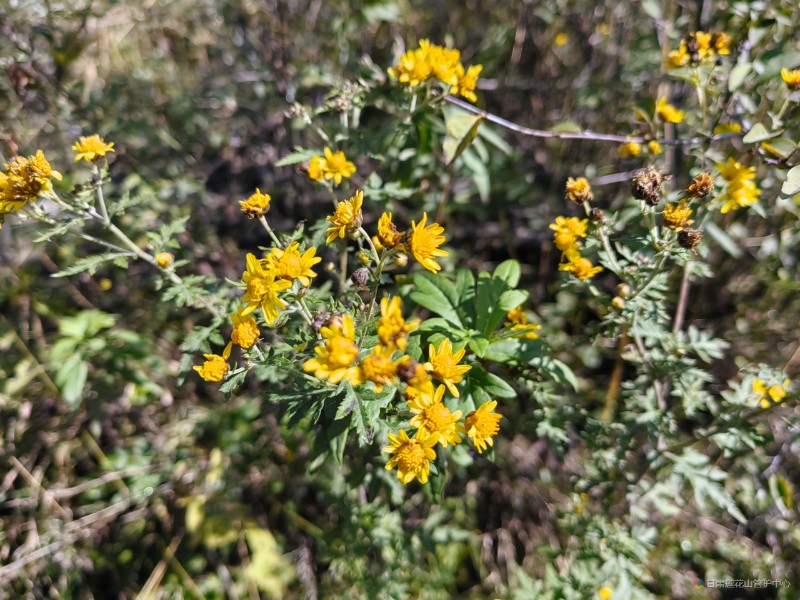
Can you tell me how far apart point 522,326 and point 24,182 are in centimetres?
188

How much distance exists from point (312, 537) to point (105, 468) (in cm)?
133

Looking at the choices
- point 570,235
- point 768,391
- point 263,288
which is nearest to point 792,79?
point 570,235

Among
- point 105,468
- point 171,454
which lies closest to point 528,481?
point 171,454

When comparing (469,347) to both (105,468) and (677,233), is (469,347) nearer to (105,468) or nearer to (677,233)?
(677,233)

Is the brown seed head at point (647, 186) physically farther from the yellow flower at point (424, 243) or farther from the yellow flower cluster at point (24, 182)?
the yellow flower cluster at point (24, 182)

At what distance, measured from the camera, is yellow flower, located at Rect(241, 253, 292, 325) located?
5.03 ft

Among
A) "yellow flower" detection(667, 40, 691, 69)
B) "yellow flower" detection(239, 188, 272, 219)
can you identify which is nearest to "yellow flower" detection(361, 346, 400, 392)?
"yellow flower" detection(239, 188, 272, 219)

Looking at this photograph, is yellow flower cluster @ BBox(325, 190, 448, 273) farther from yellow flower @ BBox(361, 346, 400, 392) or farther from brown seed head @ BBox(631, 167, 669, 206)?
brown seed head @ BBox(631, 167, 669, 206)

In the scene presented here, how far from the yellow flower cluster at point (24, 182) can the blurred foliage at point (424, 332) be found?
60cm

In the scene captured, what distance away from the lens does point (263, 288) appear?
1.55 m

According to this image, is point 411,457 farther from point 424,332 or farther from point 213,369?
point 213,369

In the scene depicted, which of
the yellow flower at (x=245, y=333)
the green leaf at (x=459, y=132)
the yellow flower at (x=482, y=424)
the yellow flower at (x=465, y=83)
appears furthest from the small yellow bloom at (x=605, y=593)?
the yellow flower at (x=465, y=83)

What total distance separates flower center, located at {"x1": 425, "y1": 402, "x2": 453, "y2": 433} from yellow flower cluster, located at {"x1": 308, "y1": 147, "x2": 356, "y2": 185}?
3.26ft

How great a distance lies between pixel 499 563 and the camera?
9.79ft
